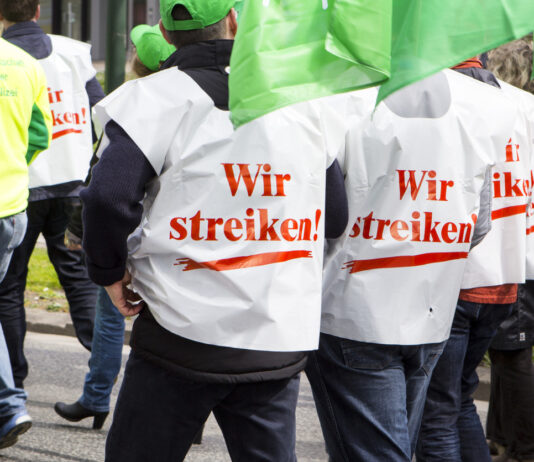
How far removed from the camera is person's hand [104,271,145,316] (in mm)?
2770

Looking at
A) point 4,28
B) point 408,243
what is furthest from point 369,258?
point 4,28

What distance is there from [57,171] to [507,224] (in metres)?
2.50

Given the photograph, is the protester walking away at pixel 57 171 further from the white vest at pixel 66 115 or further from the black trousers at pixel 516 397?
the black trousers at pixel 516 397

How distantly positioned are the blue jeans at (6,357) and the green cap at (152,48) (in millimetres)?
902

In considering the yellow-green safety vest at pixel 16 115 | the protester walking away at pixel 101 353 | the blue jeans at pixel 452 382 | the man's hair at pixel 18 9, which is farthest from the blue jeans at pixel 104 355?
the blue jeans at pixel 452 382

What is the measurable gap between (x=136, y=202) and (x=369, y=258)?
0.70 m

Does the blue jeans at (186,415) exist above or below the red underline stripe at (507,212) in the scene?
below

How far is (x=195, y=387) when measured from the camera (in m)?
2.60

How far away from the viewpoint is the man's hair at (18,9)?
484 centimetres

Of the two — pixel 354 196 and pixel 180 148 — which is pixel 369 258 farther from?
pixel 180 148

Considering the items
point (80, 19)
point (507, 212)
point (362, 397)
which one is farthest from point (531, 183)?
point (80, 19)

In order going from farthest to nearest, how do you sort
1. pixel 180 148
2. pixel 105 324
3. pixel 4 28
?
pixel 4 28
pixel 105 324
pixel 180 148

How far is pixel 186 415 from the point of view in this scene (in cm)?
261

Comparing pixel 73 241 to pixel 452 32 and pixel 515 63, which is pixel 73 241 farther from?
pixel 452 32
